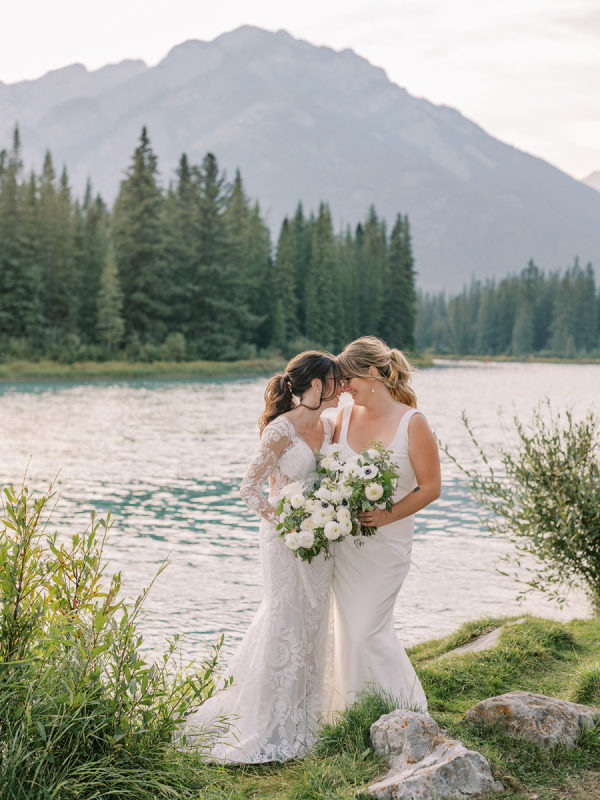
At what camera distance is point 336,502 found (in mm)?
4621

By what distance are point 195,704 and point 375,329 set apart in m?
89.6

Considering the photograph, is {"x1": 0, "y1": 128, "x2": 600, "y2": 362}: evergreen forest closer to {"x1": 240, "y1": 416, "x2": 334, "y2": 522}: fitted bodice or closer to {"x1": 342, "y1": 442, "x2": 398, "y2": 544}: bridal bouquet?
{"x1": 240, "y1": 416, "x2": 334, "y2": 522}: fitted bodice

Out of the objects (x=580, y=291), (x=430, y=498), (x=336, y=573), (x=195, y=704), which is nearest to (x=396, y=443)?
(x=430, y=498)

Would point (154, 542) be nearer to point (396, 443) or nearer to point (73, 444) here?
point (396, 443)

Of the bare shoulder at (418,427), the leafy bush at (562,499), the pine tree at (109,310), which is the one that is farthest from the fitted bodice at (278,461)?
the pine tree at (109,310)

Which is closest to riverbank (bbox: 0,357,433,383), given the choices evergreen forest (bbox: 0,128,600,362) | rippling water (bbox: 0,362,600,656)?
evergreen forest (bbox: 0,128,600,362)

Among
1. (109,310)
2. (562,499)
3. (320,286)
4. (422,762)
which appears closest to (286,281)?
(320,286)

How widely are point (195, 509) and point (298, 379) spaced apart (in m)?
12.0

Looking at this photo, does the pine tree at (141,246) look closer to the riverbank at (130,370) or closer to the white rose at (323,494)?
the riverbank at (130,370)

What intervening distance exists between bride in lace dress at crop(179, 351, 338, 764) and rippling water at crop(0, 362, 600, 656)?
4.81ft

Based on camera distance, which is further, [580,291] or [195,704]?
[580,291]

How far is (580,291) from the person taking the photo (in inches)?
5822

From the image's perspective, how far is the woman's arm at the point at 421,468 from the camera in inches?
193

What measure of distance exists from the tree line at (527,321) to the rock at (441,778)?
139739 millimetres
